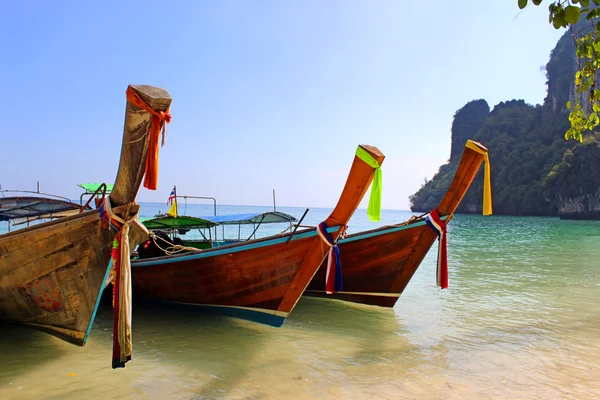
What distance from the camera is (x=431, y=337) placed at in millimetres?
5641

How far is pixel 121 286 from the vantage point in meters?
3.55

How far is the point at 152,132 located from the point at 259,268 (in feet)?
8.45

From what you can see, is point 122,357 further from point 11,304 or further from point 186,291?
point 186,291

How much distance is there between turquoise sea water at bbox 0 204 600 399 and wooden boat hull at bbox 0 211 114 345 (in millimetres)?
474

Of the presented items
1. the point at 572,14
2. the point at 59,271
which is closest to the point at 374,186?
the point at 572,14

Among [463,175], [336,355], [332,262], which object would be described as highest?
[463,175]

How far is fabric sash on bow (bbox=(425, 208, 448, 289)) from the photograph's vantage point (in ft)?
19.3

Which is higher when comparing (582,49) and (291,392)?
(582,49)

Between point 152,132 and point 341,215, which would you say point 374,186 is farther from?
point 152,132

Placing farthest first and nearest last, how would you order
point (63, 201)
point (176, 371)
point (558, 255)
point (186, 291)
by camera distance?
1. point (558, 255)
2. point (63, 201)
3. point (186, 291)
4. point (176, 371)

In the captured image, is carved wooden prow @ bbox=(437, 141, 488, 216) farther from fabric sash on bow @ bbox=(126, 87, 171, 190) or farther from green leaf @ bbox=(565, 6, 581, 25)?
fabric sash on bow @ bbox=(126, 87, 171, 190)

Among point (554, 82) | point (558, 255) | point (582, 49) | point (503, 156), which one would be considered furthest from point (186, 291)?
point (554, 82)

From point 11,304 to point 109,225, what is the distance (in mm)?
1952

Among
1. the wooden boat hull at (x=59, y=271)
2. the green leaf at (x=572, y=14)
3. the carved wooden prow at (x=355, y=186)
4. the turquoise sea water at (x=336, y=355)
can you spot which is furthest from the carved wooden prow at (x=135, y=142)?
the green leaf at (x=572, y=14)
